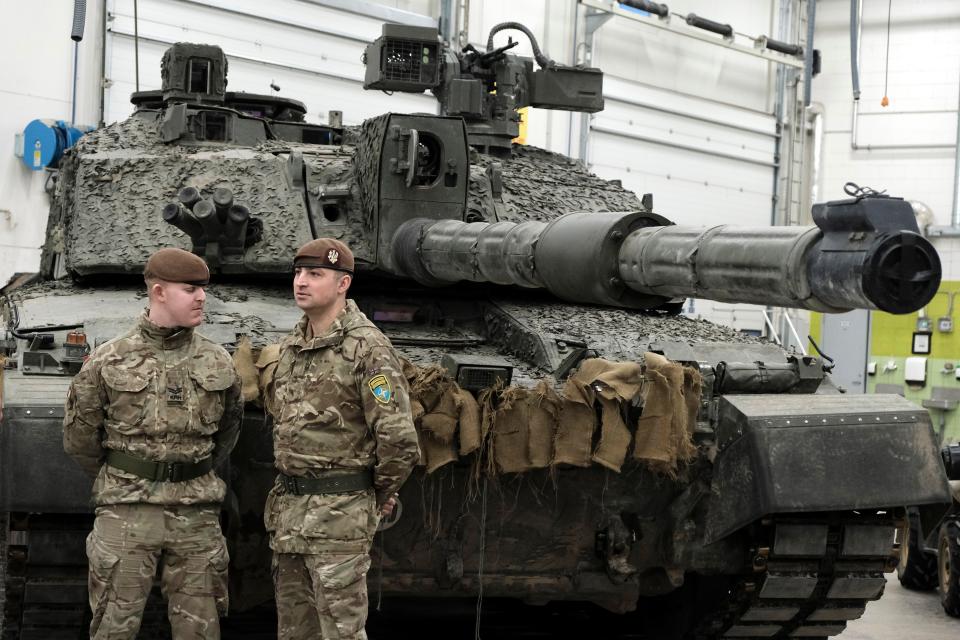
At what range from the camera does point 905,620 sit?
9875 millimetres

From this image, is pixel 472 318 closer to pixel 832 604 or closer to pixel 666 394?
pixel 666 394

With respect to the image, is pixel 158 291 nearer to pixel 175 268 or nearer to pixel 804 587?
pixel 175 268

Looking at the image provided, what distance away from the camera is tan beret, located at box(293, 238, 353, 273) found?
5465 mm

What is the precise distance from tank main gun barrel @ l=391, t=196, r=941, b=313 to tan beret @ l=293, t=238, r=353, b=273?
2.45 feet

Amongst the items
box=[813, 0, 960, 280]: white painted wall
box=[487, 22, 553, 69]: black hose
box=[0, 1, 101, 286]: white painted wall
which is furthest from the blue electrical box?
box=[813, 0, 960, 280]: white painted wall

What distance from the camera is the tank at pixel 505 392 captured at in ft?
19.0

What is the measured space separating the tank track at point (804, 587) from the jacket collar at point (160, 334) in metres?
2.84

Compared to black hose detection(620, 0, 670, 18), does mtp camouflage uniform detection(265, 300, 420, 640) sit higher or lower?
lower

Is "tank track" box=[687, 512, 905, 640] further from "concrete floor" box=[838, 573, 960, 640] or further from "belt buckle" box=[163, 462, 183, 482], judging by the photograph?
"belt buckle" box=[163, 462, 183, 482]

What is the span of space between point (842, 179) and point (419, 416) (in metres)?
16.7

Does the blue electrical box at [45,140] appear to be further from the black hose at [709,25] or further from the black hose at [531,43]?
the black hose at [709,25]

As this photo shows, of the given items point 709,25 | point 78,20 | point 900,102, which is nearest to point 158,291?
point 78,20

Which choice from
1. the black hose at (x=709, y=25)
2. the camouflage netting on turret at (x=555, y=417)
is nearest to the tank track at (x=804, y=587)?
the camouflage netting on turret at (x=555, y=417)

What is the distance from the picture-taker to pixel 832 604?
6.98 meters
